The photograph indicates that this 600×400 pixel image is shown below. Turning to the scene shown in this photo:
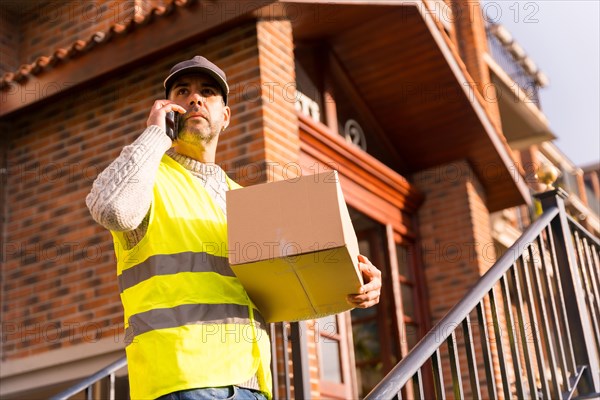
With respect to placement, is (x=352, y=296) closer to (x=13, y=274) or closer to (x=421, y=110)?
(x=13, y=274)

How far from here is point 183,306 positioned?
230 centimetres

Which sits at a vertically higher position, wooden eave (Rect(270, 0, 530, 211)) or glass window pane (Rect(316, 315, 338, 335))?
wooden eave (Rect(270, 0, 530, 211))

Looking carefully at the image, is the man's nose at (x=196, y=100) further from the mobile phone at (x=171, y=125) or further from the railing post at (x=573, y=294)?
the railing post at (x=573, y=294)

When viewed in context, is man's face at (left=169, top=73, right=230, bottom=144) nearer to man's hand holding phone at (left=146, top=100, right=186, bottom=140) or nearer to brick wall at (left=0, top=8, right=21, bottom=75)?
man's hand holding phone at (left=146, top=100, right=186, bottom=140)

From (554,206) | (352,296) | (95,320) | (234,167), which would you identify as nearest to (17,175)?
(95,320)

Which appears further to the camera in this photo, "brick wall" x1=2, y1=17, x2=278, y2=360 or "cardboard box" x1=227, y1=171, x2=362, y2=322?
"brick wall" x1=2, y1=17, x2=278, y2=360

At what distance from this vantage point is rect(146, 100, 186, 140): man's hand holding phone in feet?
8.12

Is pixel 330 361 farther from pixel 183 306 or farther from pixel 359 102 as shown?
pixel 183 306

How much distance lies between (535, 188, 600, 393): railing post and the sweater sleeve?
121 inches

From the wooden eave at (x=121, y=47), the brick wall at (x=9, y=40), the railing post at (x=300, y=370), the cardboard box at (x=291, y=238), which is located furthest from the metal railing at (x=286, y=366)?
the brick wall at (x=9, y=40)

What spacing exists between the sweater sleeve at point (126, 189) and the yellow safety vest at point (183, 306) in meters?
0.13

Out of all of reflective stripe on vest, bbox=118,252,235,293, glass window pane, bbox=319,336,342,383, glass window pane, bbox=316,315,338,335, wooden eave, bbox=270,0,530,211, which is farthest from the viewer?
wooden eave, bbox=270,0,530,211

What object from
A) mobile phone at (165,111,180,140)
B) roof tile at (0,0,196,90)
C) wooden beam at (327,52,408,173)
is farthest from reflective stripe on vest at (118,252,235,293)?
wooden beam at (327,52,408,173)

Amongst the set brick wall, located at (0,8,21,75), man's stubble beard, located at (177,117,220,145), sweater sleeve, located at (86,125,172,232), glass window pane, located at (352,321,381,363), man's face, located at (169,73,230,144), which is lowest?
glass window pane, located at (352,321,381,363)
